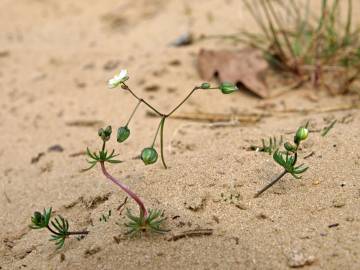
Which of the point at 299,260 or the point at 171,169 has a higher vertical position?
the point at 171,169

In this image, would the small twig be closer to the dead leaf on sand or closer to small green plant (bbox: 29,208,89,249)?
small green plant (bbox: 29,208,89,249)

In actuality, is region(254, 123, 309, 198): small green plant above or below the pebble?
above

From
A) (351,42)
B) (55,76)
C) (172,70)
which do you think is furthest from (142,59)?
(351,42)

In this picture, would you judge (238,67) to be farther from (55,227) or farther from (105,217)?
(55,227)

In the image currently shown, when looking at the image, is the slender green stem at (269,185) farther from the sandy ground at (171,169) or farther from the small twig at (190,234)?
the small twig at (190,234)

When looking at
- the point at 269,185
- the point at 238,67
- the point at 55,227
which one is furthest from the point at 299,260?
the point at 238,67

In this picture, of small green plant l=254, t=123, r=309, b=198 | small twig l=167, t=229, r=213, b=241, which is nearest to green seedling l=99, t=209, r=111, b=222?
small twig l=167, t=229, r=213, b=241
